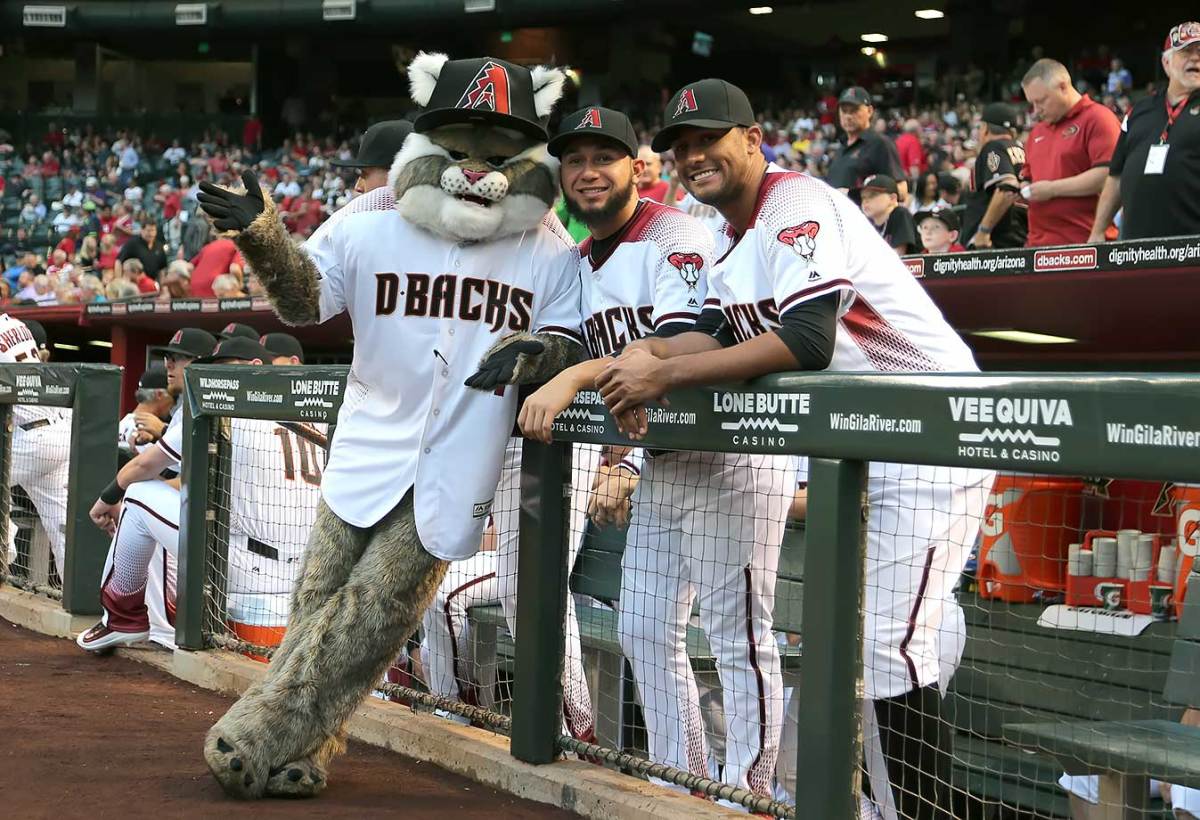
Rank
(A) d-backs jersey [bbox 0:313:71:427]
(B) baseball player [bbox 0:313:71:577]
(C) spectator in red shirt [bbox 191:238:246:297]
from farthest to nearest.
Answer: (C) spectator in red shirt [bbox 191:238:246:297], (A) d-backs jersey [bbox 0:313:71:427], (B) baseball player [bbox 0:313:71:577]

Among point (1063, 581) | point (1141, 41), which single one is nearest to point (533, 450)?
point (1063, 581)

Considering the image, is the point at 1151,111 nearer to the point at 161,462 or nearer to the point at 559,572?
the point at 559,572

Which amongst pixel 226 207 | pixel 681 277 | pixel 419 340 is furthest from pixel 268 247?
pixel 681 277

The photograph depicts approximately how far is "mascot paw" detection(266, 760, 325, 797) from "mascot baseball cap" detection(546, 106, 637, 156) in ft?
5.59

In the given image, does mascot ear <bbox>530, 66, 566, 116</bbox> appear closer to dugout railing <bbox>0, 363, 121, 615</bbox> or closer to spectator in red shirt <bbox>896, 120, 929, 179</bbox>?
dugout railing <bbox>0, 363, 121, 615</bbox>

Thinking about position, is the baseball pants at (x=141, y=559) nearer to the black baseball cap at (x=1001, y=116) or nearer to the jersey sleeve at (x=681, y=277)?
the jersey sleeve at (x=681, y=277)

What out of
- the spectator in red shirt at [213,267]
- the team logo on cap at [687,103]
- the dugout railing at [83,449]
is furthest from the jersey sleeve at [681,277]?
the spectator in red shirt at [213,267]

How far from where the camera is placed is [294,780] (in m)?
3.21

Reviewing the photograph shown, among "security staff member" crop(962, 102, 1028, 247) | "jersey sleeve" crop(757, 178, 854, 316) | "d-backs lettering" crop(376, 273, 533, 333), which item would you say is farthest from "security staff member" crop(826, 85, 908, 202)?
"jersey sleeve" crop(757, 178, 854, 316)

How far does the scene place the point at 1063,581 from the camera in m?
4.73

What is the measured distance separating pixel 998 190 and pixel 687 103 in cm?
431

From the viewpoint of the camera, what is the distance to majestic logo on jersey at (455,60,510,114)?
137 inches

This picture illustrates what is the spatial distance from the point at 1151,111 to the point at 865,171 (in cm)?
201

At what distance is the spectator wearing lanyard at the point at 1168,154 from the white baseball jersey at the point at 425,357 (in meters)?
3.28
